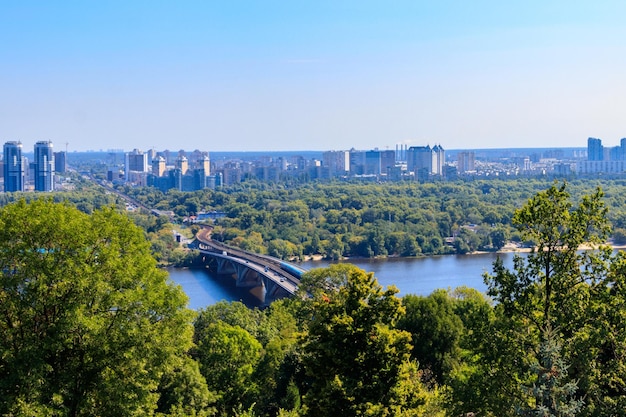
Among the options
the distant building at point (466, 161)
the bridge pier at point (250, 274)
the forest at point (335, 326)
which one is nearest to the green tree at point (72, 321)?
the forest at point (335, 326)

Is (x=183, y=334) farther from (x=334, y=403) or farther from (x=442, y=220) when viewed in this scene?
(x=442, y=220)

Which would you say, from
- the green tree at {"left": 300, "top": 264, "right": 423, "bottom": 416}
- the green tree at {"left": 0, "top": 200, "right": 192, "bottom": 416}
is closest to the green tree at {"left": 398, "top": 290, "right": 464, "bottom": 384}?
the green tree at {"left": 300, "top": 264, "right": 423, "bottom": 416}

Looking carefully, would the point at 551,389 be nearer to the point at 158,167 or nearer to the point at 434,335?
the point at 434,335

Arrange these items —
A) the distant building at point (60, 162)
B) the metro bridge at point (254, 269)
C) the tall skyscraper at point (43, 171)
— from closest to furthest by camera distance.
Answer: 1. the metro bridge at point (254, 269)
2. the tall skyscraper at point (43, 171)
3. the distant building at point (60, 162)

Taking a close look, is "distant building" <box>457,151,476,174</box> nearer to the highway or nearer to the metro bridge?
the highway

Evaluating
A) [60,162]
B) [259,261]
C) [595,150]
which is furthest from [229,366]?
[60,162]

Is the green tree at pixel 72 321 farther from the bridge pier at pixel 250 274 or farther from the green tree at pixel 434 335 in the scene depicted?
the bridge pier at pixel 250 274

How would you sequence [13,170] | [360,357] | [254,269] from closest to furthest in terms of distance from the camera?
[360,357]
[254,269]
[13,170]
